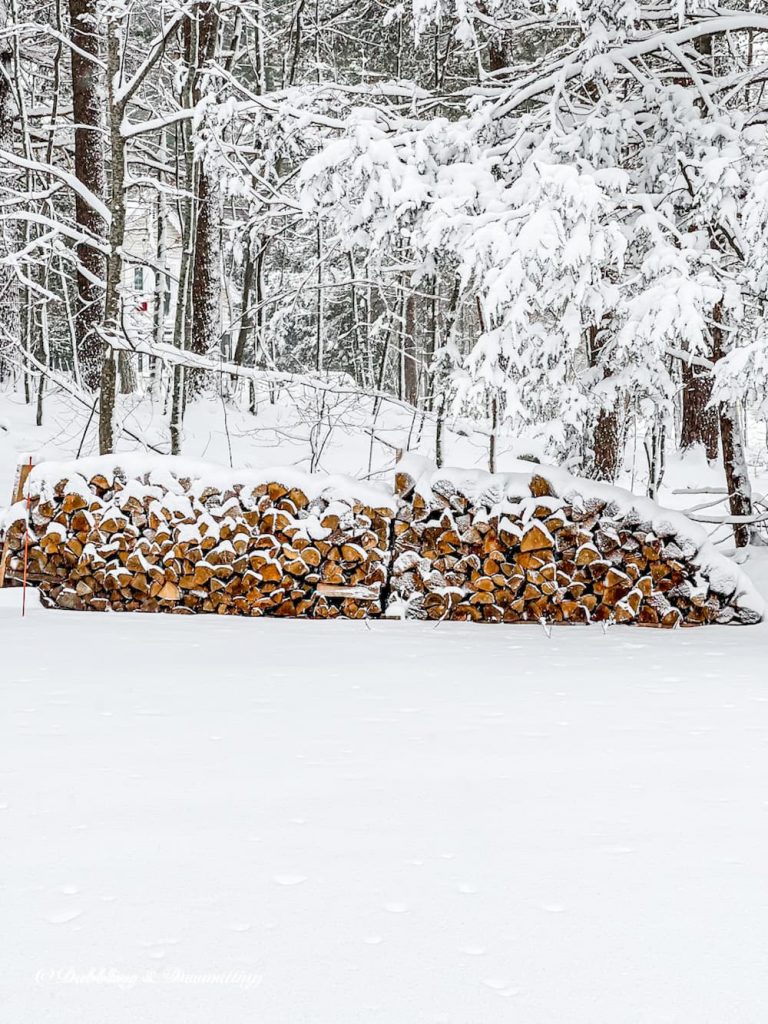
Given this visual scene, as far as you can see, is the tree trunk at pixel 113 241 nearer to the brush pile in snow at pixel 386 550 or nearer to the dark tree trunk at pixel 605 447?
the brush pile in snow at pixel 386 550

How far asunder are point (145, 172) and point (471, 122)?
11.2 m

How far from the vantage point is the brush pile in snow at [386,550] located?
5.57 metres

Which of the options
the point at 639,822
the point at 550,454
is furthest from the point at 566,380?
the point at 639,822

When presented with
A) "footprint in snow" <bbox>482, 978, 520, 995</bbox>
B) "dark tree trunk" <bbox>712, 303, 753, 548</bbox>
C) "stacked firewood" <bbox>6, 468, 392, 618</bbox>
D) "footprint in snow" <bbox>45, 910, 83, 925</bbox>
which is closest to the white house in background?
"stacked firewood" <bbox>6, 468, 392, 618</bbox>

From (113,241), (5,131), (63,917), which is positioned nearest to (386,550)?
(113,241)

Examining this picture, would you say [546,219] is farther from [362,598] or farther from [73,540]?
[73,540]

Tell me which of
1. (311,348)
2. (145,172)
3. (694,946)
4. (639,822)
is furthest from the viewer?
(311,348)

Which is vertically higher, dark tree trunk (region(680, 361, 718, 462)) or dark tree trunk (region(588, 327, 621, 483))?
dark tree trunk (region(680, 361, 718, 462))

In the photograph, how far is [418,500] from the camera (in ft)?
18.6

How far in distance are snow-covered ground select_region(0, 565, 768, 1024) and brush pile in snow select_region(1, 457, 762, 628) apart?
4.68 feet

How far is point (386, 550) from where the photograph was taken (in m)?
5.70

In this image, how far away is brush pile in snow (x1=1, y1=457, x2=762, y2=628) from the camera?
5.57 metres

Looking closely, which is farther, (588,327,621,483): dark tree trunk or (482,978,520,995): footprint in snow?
(588,327,621,483): dark tree trunk

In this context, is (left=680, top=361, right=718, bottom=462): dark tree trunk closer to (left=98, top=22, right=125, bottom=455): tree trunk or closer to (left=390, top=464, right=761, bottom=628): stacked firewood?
(left=390, top=464, right=761, bottom=628): stacked firewood
